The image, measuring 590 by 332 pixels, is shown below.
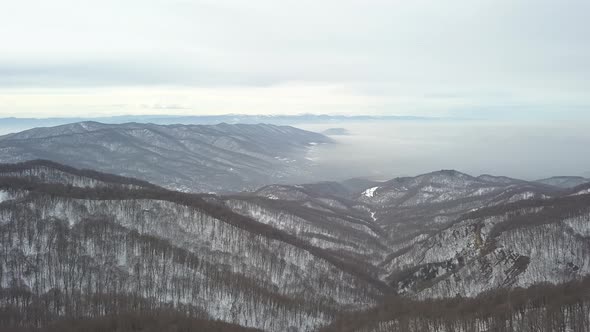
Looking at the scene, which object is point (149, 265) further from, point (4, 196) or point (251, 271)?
point (4, 196)

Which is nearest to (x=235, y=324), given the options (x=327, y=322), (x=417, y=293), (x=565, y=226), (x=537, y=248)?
(x=327, y=322)

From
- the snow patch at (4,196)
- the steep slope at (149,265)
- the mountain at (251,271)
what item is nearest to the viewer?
the mountain at (251,271)

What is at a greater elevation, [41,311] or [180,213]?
[180,213]

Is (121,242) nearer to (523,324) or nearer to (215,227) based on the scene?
(215,227)

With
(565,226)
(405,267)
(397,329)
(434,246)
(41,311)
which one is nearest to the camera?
(397,329)

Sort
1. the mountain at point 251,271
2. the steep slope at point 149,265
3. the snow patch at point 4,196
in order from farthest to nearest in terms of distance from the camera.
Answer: the snow patch at point 4,196, the steep slope at point 149,265, the mountain at point 251,271

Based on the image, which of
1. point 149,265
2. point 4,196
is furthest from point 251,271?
point 4,196
